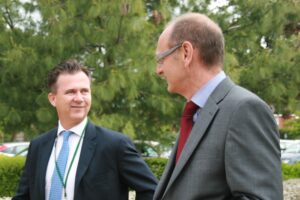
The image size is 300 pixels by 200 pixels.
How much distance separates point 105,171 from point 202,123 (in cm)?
108

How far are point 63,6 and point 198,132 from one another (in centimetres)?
728

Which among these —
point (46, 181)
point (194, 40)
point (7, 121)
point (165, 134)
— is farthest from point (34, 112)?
point (194, 40)

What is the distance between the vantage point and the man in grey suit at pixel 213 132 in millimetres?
→ 1953

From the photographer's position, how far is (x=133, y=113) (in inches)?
375

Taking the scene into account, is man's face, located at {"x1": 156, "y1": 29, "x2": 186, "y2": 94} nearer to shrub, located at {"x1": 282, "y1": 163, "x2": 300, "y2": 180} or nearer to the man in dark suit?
the man in dark suit

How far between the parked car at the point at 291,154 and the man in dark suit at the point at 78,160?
17774mm

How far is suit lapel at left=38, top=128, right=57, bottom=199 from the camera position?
10.2 ft

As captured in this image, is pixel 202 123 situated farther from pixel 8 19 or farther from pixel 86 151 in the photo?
pixel 8 19

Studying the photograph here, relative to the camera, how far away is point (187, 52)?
2.20m

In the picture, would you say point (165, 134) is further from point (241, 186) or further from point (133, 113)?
point (241, 186)

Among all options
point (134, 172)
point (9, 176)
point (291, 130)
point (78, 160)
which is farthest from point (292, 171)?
point (291, 130)

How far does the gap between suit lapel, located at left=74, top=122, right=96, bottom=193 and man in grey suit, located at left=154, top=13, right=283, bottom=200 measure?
82 cm

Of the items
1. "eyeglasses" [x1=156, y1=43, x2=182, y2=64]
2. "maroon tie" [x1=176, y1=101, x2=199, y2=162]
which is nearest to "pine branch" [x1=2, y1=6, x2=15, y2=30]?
"eyeglasses" [x1=156, y1=43, x2=182, y2=64]

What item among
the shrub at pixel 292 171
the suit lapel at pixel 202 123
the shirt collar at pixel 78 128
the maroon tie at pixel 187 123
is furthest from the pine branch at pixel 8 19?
the shrub at pixel 292 171
